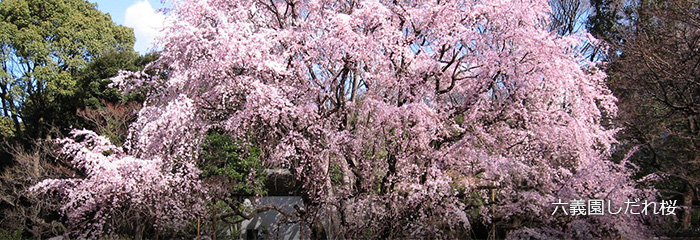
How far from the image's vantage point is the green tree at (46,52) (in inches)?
617

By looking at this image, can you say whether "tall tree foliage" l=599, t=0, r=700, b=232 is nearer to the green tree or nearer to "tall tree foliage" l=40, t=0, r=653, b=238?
"tall tree foliage" l=40, t=0, r=653, b=238

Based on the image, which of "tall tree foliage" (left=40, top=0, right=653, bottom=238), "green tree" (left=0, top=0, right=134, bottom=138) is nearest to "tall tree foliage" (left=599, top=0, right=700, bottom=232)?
"tall tree foliage" (left=40, top=0, right=653, bottom=238)

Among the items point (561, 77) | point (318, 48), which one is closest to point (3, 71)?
point (318, 48)

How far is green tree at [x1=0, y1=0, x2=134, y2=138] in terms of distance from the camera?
617 inches

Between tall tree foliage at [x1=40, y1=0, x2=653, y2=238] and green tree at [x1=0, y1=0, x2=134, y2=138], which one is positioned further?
green tree at [x1=0, y1=0, x2=134, y2=138]

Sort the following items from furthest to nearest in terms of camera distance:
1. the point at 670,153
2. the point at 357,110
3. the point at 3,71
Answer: the point at 3,71, the point at 670,153, the point at 357,110

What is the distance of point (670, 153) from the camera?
1298 cm

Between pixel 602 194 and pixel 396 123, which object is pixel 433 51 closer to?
pixel 396 123

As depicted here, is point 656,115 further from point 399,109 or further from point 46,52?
point 46,52

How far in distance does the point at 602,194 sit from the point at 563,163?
57.7 inches

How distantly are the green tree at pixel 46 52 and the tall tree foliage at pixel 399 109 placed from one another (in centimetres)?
1010

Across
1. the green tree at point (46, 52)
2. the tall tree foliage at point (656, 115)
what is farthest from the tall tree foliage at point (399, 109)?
the green tree at point (46, 52)

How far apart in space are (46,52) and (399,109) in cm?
1391

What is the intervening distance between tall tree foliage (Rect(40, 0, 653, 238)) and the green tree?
10.1 metres
